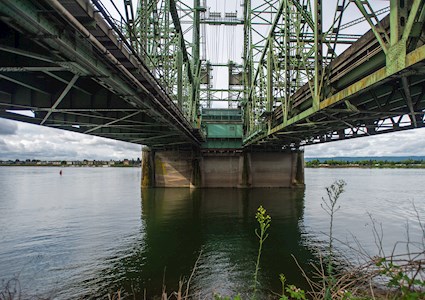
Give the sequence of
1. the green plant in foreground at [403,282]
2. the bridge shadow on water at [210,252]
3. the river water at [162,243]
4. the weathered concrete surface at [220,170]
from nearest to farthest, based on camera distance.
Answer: the green plant in foreground at [403,282]
the bridge shadow on water at [210,252]
the river water at [162,243]
the weathered concrete surface at [220,170]

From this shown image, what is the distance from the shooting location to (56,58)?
27.6ft

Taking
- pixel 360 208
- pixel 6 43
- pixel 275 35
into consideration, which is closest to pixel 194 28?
pixel 275 35

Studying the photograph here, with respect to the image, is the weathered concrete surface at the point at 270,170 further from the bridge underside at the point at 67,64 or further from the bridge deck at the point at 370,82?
the bridge deck at the point at 370,82

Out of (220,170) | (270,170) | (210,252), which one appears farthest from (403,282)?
(270,170)

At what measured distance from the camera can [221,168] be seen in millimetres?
47094

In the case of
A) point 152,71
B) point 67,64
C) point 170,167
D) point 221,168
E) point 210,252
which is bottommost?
point 210,252

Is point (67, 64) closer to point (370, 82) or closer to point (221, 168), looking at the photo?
point (370, 82)

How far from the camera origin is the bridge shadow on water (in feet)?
37.0

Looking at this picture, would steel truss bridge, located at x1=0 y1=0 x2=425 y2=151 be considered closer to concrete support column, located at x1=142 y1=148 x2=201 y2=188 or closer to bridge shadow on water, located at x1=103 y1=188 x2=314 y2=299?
bridge shadow on water, located at x1=103 y1=188 x2=314 y2=299

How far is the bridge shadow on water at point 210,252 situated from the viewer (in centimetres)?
1127

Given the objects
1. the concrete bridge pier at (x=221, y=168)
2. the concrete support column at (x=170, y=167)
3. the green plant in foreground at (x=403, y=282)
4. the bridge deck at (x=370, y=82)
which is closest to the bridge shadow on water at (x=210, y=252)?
the green plant in foreground at (x=403, y=282)

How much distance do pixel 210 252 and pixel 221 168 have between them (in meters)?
31.9

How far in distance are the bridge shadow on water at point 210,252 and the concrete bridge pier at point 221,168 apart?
17.7m

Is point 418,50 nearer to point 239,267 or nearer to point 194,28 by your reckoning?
point 239,267
